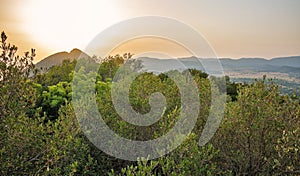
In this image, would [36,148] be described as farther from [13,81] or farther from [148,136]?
[148,136]

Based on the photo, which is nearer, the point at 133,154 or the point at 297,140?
the point at 297,140

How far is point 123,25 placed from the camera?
10656 mm

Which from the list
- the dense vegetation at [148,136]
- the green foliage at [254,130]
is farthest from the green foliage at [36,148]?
the green foliage at [254,130]

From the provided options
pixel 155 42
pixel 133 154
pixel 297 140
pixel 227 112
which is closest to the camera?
pixel 297 140

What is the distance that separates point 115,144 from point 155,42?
3.80 metres

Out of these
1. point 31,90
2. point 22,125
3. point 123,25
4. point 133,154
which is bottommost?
point 133,154

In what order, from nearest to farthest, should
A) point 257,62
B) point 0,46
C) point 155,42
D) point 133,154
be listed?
1. point 0,46
2. point 133,154
3. point 155,42
4. point 257,62

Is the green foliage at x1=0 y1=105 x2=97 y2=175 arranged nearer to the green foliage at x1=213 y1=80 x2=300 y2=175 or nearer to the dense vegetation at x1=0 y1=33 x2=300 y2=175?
the dense vegetation at x1=0 y1=33 x2=300 y2=175

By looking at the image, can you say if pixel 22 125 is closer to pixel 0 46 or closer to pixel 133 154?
pixel 0 46

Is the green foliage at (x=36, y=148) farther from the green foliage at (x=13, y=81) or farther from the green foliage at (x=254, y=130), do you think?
the green foliage at (x=254, y=130)

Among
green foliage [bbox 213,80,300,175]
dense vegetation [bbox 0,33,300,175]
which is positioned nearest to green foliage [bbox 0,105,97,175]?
dense vegetation [bbox 0,33,300,175]

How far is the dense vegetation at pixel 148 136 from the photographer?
22.0 feet

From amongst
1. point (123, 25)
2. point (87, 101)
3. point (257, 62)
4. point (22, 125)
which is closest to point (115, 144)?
point (87, 101)

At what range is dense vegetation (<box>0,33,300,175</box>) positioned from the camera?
264 inches
